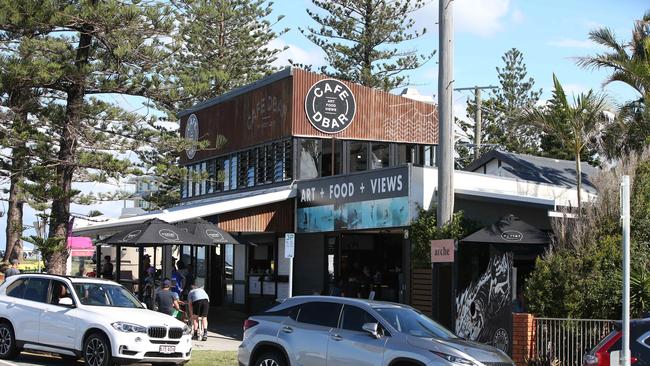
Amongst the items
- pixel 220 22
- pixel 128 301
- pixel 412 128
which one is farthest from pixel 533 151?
pixel 128 301

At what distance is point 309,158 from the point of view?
85.9ft

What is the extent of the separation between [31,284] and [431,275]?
8.83m

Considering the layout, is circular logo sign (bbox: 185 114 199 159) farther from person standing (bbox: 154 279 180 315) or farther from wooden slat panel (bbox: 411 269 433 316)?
wooden slat panel (bbox: 411 269 433 316)

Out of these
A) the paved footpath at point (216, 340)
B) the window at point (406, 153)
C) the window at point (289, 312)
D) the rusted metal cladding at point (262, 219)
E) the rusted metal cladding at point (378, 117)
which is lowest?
the paved footpath at point (216, 340)

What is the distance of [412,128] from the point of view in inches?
1110

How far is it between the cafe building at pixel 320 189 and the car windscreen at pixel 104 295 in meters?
6.53

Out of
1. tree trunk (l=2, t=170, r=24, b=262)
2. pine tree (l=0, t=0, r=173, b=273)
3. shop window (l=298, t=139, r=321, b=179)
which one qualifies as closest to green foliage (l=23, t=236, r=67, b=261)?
pine tree (l=0, t=0, r=173, b=273)

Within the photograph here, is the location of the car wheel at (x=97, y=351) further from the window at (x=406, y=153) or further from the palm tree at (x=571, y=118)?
the window at (x=406, y=153)

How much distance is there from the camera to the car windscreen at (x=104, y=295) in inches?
623

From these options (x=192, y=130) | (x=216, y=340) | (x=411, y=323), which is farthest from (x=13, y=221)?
(x=411, y=323)

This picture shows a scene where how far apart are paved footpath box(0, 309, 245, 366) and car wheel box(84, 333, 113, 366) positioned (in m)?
1.53

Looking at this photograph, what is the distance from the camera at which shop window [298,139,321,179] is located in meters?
26.0

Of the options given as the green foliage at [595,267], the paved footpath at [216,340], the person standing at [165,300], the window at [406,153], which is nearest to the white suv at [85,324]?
the paved footpath at [216,340]

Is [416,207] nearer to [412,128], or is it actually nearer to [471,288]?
[471,288]
